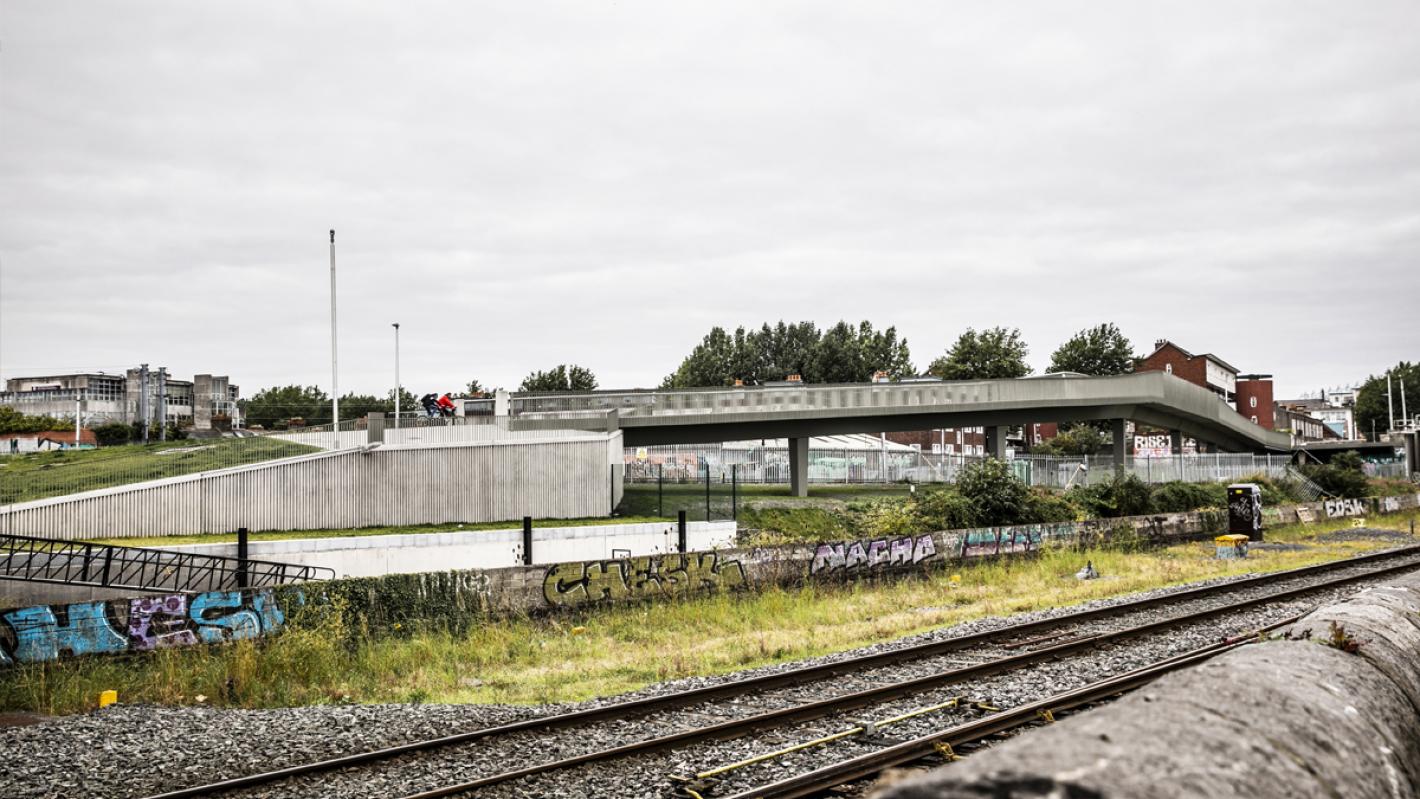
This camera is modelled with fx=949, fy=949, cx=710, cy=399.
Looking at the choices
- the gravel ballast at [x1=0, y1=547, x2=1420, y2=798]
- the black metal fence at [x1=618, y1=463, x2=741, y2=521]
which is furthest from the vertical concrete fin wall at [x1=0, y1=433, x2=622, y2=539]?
the gravel ballast at [x1=0, y1=547, x2=1420, y2=798]

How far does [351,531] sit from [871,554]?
16044mm

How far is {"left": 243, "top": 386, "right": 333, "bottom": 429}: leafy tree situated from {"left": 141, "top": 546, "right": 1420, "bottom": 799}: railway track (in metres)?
83.6

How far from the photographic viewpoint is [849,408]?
152ft

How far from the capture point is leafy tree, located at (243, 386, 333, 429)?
310 ft

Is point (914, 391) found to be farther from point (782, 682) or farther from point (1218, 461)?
point (782, 682)

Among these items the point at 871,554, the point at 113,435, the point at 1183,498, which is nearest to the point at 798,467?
the point at 1183,498

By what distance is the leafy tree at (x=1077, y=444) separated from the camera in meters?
79.4

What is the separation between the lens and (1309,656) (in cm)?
478

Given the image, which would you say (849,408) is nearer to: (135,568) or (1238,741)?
(135,568)

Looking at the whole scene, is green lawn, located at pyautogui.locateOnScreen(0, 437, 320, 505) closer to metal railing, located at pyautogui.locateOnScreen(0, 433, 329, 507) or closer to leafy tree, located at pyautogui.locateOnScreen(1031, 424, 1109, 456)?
metal railing, located at pyautogui.locateOnScreen(0, 433, 329, 507)

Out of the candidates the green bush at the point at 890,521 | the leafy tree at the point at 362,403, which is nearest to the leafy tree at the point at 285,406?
the leafy tree at the point at 362,403

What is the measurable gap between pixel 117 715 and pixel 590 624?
9412mm

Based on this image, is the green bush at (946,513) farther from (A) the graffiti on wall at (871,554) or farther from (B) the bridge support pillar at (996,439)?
(B) the bridge support pillar at (996,439)

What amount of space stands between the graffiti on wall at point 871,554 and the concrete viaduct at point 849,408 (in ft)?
45.3
